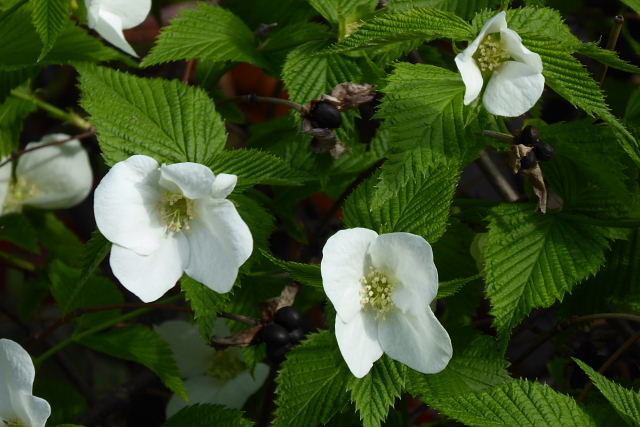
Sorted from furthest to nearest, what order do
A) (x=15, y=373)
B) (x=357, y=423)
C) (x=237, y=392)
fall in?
(x=237, y=392)
(x=357, y=423)
(x=15, y=373)

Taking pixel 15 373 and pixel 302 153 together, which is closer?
pixel 15 373

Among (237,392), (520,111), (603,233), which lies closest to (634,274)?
(603,233)

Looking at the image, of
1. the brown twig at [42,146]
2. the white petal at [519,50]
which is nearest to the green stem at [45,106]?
the brown twig at [42,146]

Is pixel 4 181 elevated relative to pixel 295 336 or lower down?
lower down

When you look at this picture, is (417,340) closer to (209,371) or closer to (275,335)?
(275,335)

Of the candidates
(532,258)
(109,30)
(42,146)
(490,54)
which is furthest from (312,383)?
(42,146)

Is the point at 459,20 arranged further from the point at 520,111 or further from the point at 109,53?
the point at 109,53

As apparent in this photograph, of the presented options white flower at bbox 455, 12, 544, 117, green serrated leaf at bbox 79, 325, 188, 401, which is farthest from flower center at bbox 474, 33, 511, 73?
green serrated leaf at bbox 79, 325, 188, 401
